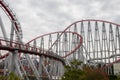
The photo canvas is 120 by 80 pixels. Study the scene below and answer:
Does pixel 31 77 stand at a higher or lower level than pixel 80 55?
lower

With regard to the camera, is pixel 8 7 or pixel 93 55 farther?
pixel 93 55

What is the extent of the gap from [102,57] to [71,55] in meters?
6.75

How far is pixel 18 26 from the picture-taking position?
2989 cm

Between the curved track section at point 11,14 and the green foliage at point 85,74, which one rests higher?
the curved track section at point 11,14

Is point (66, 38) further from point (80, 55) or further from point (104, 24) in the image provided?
point (104, 24)

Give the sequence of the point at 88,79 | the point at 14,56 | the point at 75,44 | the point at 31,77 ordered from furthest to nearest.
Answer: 1. the point at 75,44
2. the point at 31,77
3. the point at 88,79
4. the point at 14,56

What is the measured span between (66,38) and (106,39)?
24.3ft

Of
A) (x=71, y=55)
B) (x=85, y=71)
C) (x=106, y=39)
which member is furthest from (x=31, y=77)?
(x=85, y=71)

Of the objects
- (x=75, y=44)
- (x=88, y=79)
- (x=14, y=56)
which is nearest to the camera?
(x=14, y=56)

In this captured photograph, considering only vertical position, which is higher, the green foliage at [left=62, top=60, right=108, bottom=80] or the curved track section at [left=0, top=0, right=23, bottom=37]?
the curved track section at [left=0, top=0, right=23, bottom=37]

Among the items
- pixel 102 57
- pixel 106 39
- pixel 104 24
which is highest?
pixel 104 24

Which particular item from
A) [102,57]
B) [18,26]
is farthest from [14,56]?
[102,57]

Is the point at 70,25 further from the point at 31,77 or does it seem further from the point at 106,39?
the point at 31,77

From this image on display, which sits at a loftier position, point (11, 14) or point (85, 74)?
point (11, 14)
